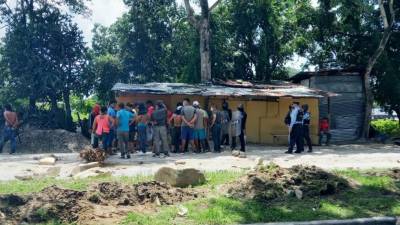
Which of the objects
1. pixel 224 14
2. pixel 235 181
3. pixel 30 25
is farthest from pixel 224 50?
pixel 235 181

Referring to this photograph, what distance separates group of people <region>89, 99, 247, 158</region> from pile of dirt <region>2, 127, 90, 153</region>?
2452mm

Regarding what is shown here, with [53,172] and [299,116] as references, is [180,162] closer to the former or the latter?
[53,172]

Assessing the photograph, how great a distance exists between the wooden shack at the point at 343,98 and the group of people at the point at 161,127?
7301 millimetres

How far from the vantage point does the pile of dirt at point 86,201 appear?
21.2ft

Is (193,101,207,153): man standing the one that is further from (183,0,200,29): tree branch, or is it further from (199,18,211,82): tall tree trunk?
(183,0,200,29): tree branch

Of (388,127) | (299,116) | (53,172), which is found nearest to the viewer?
(53,172)

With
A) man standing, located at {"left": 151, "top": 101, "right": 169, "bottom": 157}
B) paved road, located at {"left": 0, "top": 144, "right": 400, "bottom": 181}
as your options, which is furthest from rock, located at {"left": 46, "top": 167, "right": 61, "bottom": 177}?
man standing, located at {"left": 151, "top": 101, "right": 169, "bottom": 157}

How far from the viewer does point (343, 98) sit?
2261 cm

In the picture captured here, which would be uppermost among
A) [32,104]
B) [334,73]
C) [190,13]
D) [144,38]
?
[190,13]

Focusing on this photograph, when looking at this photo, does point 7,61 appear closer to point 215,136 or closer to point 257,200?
point 215,136

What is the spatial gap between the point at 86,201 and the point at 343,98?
1768 centimetres

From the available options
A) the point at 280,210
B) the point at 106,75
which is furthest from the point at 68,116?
the point at 280,210

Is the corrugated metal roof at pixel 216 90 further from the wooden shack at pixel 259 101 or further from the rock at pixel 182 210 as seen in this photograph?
the rock at pixel 182 210

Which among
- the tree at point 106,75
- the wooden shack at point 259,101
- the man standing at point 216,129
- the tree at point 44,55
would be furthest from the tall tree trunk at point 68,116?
the man standing at point 216,129
